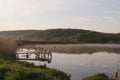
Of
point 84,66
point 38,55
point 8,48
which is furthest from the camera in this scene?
point 38,55

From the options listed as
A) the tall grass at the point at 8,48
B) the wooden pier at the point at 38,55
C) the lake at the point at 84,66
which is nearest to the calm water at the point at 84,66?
the lake at the point at 84,66

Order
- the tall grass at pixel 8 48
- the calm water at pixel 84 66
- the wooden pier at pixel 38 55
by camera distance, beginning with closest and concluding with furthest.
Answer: the calm water at pixel 84 66 < the tall grass at pixel 8 48 < the wooden pier at pixel 38 55

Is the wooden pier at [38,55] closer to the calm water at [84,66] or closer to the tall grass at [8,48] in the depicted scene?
the tall grass at [8,48]

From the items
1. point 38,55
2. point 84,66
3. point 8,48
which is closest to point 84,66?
point 84,66

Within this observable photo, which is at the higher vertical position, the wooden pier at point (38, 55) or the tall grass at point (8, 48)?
the tall grass at point (8, 48)

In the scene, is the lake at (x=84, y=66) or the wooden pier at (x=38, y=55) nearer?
the lake at (x=84, y=66)

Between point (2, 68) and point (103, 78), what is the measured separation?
30.5ft

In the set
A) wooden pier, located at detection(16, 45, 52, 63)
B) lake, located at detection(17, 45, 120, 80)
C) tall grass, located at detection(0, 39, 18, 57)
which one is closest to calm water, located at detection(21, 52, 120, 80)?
lake, located at detection(17, 45, 120, 80)

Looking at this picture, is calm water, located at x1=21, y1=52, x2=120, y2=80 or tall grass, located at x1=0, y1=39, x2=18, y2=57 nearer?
calm water, located at x1=21, y1=52, x2=120, y2=80

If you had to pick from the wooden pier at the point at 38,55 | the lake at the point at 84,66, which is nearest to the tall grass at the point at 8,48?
the wooden pier at the point at 38,55

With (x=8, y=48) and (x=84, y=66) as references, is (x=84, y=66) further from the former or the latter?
(x=8, y=48)

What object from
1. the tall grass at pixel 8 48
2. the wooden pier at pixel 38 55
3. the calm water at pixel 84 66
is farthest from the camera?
the wooden pier at pixel 38 55

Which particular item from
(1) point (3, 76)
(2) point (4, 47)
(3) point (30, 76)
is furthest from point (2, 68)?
(2) point (4, 47)

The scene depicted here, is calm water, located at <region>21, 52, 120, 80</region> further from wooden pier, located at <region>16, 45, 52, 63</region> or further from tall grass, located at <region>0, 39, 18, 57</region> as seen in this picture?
tall grass, located at <region>0, 39, 18, 57</region>
